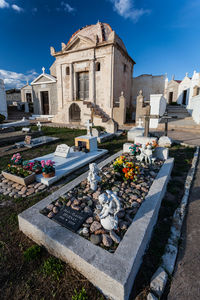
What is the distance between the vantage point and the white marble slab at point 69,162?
4.74 meters

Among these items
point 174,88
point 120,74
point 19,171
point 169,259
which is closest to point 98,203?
point 169,259

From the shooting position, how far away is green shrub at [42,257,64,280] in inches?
86.0

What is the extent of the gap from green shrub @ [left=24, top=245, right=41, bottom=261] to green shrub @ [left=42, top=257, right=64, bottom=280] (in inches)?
9.5

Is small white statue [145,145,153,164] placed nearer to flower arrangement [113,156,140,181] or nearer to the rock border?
flower arrangement [113,156,140,181]

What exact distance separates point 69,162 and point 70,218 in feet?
10.6

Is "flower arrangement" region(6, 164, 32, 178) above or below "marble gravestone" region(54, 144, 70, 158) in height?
below

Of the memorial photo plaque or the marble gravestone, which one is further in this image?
the marble gravestone

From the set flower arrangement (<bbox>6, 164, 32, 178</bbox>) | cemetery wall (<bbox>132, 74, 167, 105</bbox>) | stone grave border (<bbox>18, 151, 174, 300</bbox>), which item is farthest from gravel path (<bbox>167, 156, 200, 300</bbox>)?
cemetery wall (<bbox>132, 74, 167, 105</bbox>)


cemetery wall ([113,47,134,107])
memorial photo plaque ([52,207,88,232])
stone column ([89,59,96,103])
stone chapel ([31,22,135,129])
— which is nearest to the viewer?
memorial photo plaque ([52,207,88,232])

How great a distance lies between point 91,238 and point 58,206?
111cm

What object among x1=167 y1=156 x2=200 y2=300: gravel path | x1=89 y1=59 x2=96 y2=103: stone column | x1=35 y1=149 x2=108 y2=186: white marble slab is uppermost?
x1=89 y1=59 x2=96 y2=103: stone column

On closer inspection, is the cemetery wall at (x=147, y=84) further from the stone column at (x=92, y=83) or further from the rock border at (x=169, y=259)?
the rock border at (x=169, y=259)

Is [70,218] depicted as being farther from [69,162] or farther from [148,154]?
[148,154]

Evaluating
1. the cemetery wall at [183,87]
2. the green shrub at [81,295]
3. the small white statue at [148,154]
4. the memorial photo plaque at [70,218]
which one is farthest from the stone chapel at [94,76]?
the green shrub at [81,295]
